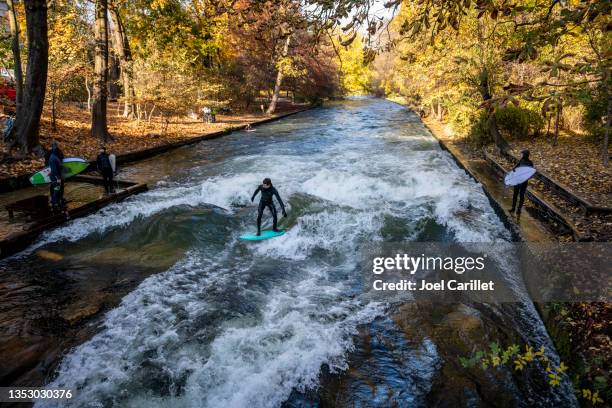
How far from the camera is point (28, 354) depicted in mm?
5602

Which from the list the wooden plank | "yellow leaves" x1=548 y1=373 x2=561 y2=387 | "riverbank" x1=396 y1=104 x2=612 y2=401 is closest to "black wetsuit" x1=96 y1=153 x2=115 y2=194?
the wooden plank

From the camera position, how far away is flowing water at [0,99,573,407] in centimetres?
529

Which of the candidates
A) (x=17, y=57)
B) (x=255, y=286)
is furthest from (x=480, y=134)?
(x=17, y=57)

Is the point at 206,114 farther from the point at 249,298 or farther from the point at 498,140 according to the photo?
the point at 249,298

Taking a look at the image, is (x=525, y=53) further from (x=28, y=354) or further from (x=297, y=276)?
(x=28, y=354)

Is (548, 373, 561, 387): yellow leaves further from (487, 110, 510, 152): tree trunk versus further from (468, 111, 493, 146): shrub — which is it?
(468, 111, 493, 146): shrub

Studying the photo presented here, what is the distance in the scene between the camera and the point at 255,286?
773 centimetres

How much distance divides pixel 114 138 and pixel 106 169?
27.8 ft

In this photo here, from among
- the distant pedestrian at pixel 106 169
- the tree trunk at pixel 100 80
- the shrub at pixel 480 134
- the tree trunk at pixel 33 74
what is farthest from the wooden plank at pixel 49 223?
the shrub at pixel 480 134

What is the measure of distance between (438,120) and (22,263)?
29.7 m

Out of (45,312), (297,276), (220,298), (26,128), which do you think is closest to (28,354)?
(45,312)

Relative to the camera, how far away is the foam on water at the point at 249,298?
5.30 meters

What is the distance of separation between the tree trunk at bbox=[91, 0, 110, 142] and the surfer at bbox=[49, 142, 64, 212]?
8.66m

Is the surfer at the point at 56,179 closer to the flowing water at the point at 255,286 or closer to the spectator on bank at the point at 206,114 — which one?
the flowing water at the point at 255,286
